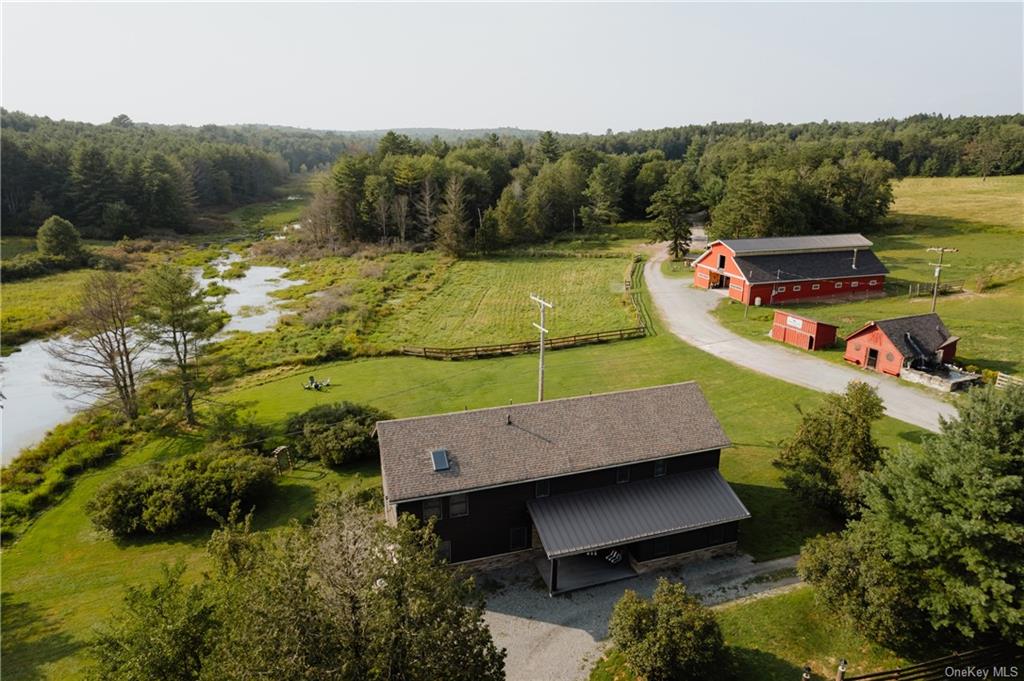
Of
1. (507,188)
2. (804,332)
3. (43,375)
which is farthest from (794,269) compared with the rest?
(43,375)

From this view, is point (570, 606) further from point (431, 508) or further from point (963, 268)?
point (963, 268)

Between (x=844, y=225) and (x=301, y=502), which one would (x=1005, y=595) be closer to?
(x=301, y=502)

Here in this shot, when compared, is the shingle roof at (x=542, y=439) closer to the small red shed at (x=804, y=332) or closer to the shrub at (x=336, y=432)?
the shrub at (x=336, y=432)

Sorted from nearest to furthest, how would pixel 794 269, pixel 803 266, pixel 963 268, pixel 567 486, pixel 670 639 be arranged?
pixel 670 639, pixel 567 486, pixel 794 269, pixel 803 266, pixel 963 268

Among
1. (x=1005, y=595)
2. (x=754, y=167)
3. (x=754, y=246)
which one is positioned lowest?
(x=1005, y=595)

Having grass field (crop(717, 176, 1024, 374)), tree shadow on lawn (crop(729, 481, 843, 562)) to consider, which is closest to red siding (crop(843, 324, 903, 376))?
grass field (crop(717, 176, 1024, 374))

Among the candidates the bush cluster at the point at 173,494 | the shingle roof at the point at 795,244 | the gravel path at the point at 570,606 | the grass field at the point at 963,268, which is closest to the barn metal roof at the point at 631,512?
the gravel path at the point at 570,606

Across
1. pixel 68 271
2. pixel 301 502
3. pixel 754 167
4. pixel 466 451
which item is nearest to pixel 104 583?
pixel 301 502
